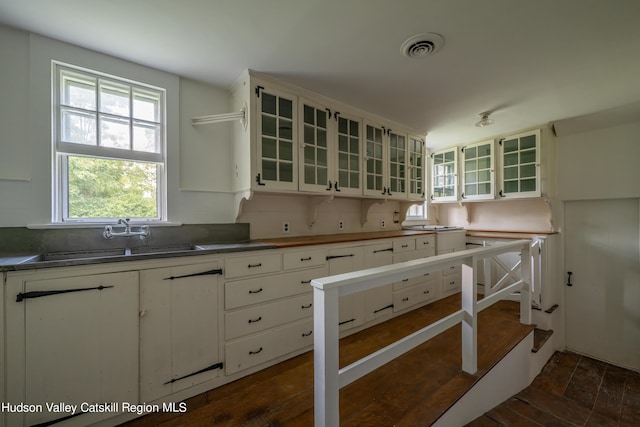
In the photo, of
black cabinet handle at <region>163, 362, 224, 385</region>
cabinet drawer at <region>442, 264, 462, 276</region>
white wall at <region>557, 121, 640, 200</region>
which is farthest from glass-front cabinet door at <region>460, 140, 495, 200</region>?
black cabinet handle at <region>163, 362, 224, 385</region>

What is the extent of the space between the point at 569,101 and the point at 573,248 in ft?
6.79

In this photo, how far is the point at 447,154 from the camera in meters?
4.24

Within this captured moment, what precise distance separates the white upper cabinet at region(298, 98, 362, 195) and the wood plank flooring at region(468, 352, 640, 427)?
6.88ft

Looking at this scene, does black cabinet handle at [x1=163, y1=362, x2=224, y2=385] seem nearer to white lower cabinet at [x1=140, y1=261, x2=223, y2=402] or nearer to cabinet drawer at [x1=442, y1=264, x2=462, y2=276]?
white lower cabinet at [x1=140, y1=261, x2=223, y2=402]

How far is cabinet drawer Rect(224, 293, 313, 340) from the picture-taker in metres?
1.72

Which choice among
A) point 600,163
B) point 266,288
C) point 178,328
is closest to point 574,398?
point 600,163

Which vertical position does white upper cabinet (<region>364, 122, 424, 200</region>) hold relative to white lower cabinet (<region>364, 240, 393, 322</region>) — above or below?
above

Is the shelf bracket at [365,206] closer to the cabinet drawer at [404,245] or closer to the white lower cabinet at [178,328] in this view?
the cabinet drawer at [404,245]

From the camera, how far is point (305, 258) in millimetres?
2055

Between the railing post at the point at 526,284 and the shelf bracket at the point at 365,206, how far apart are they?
150 centimetres

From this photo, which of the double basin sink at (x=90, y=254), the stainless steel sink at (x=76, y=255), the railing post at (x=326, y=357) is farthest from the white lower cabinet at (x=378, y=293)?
the stainless steel sink at (x=76, y=255)

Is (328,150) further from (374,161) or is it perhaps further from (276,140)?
(374,161)

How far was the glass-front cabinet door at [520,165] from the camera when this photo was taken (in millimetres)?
3295

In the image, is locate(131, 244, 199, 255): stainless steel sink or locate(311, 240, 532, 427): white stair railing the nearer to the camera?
locate(311, 240, 532, 427): white stair railing
